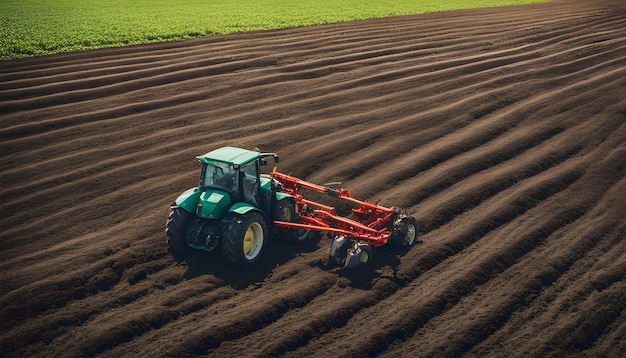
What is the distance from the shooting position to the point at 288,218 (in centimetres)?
1149

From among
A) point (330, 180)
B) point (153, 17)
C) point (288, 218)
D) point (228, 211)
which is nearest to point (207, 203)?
point (228, 211)

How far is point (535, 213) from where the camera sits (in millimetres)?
12445

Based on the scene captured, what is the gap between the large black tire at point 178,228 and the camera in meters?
10.5

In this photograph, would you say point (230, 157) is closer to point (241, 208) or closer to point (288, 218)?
point (241, 208)

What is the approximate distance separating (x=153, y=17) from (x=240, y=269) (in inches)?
826

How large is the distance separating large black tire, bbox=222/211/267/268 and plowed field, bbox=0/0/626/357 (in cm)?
29

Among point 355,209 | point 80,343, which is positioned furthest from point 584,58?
point 80,343

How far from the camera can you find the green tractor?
1025cm

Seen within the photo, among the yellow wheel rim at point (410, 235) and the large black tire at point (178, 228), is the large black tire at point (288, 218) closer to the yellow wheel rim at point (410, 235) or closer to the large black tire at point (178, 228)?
the large black tire at point (178, 228)

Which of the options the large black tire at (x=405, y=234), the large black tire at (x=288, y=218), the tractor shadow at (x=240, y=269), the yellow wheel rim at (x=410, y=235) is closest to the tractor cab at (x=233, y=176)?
the large black tire at (x=288, y=218)

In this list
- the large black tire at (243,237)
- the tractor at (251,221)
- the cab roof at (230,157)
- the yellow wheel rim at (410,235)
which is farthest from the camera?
the yellow wheel rim at (410,235)

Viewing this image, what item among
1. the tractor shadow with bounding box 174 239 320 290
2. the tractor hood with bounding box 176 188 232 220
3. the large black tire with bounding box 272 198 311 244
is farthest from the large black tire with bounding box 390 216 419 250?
the tractor hood with bounding box 176 188 232 220

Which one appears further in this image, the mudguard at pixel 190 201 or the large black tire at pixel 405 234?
the large black tire at pixel 405 234

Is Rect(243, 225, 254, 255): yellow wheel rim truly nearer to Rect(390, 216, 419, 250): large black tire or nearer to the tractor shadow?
the tractor shadow
